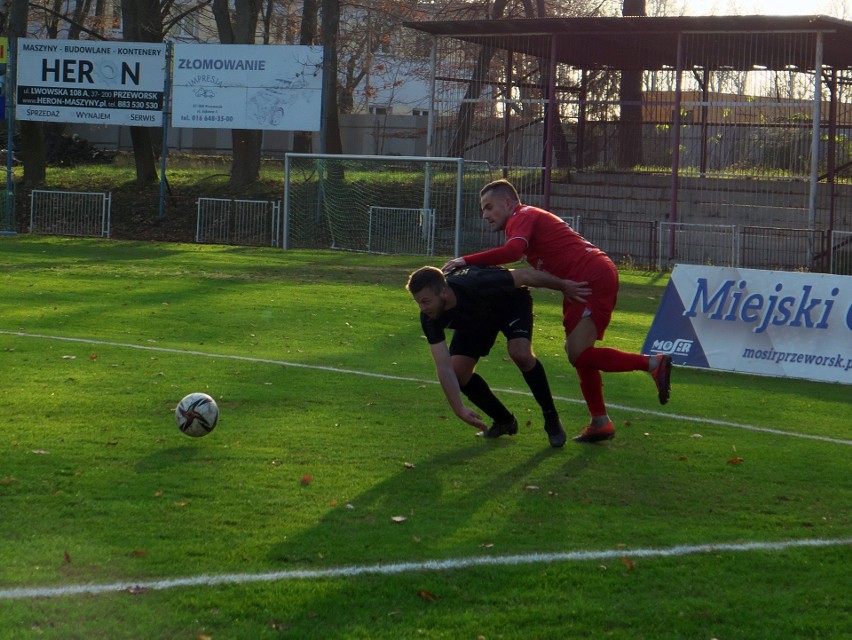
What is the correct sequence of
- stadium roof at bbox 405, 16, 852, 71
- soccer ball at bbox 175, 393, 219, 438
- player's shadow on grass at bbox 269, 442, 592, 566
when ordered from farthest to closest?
stadium roof at bbox 405, 16, 852, 71, soccer ball at bbox 175, 393, 219, 438, player's shadow on grass at bbox 269, 442, 592, 566

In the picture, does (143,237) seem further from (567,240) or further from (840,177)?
(567,240)

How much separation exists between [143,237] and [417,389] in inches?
880

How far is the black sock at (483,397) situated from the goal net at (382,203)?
1698cm

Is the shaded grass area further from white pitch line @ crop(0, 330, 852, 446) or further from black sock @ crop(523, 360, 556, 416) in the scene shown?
black sock @ crop(523, 360, 556, 416)

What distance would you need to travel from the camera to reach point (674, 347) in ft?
39.6

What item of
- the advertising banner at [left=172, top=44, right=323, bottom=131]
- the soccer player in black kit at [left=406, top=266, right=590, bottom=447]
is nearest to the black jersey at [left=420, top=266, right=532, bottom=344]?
the soccer player in black kit at [left=406, top=266, right=590, bottom=447]

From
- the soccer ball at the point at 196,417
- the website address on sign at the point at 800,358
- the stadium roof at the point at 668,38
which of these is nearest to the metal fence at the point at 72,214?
the stadium roof at the point at 668,38

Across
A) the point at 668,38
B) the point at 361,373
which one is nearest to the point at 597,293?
the point at 361,373

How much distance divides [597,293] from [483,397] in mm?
1062

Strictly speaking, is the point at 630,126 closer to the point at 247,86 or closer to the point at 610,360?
the point at 247,86

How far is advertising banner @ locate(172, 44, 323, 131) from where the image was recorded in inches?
1131

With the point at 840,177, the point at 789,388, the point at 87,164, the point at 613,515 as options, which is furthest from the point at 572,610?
the point at 87,164

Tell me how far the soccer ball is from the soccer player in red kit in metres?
2.17

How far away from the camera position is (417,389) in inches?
400
